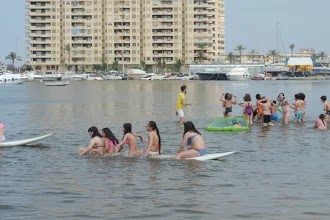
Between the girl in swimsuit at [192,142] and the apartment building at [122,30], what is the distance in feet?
545

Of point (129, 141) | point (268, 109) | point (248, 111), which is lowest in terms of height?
point (129, 141)

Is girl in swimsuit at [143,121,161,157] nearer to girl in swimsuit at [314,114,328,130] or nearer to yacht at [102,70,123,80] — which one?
girl in swimsuit at [314,114,328,130]

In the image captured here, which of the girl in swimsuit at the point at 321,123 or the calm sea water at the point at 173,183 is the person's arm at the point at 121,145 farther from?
the girl in swimsuit at the point at 321,123

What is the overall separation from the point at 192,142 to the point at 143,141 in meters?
1.81

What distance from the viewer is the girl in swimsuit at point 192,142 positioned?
62.8 feet

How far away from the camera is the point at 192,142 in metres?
19.3

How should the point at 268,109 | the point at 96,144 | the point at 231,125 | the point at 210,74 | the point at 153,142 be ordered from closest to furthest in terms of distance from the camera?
the point at 153,142, the point at 96,144, the point at 231,125, the point at 268,109, the point at 210,74

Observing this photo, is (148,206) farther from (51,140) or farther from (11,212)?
(51,140)

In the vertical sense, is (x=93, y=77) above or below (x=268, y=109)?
below

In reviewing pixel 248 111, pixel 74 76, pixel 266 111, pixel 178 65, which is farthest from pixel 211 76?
pixel 266 111

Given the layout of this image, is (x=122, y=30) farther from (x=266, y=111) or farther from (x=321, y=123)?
(x=321, y=123)

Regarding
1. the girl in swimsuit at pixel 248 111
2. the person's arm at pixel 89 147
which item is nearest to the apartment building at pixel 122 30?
the girl in swimsuit at pixel 248 111

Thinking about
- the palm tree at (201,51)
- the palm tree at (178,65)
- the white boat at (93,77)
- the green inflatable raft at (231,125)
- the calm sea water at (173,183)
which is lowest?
the white boat at (93,77)

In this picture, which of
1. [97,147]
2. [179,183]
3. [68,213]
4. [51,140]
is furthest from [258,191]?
[51,140]
